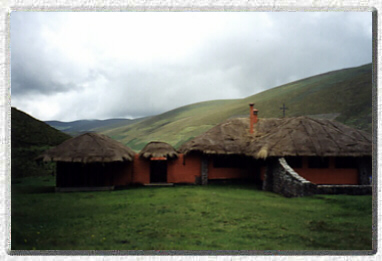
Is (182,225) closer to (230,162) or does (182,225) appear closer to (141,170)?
(141,170)

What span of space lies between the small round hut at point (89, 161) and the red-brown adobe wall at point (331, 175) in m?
6.46

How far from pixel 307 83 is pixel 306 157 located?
3.13 metres

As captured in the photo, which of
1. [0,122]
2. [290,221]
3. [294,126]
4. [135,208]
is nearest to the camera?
[0,122]

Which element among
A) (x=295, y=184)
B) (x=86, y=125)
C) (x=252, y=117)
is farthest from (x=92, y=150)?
(x=252, y=117)

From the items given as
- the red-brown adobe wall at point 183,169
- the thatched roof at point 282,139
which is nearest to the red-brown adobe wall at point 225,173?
the red-brown adobe wall at point 183,169

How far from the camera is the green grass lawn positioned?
4.20 metres

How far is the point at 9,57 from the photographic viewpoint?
15.7ft

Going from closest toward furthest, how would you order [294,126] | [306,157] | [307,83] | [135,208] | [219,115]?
1. [135,208]
2. [307,83]
3. [306,157]
4. [294,126]
5. [219,115]

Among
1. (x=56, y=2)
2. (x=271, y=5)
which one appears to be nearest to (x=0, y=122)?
(x=56, y=2)

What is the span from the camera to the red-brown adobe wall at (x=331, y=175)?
8922 millimetres

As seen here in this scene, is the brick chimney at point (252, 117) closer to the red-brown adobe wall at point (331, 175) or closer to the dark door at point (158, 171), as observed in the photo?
the red-brown adobe wall at point (331, 175)

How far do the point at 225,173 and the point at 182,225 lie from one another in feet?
21.2

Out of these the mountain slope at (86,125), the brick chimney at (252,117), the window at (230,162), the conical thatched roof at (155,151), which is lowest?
the window at (230,162)

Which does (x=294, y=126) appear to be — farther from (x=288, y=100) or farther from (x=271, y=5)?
(x=271, y=5)
